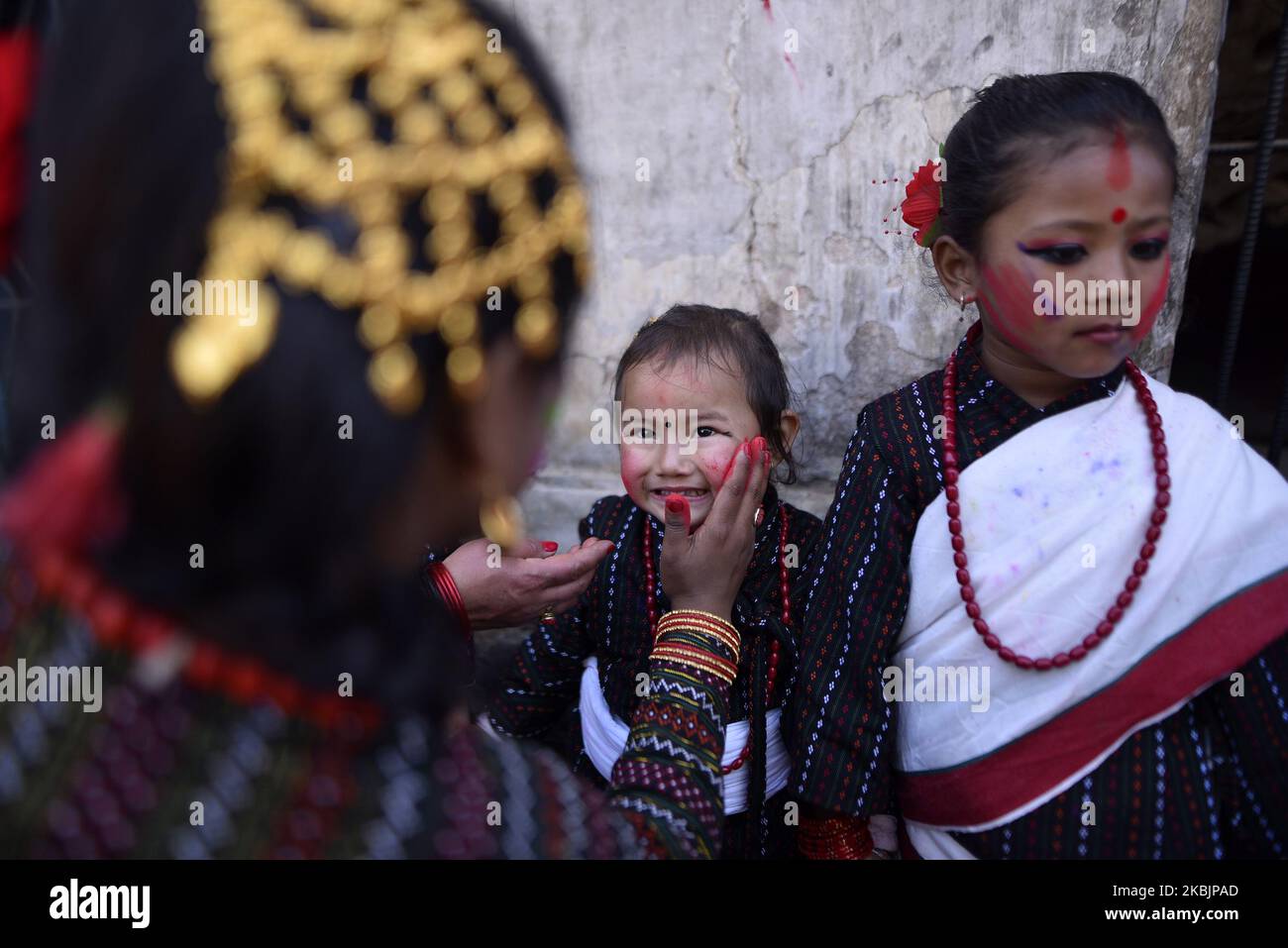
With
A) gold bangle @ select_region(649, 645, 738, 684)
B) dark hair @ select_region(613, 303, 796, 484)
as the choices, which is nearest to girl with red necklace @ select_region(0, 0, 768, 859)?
gold bangle @ select_region(649, 645, 738, 684)

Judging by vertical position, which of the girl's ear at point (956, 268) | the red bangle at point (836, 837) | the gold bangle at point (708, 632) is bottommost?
the red bangle at point (836, 837)

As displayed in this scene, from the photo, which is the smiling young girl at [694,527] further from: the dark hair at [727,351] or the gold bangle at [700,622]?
the gold bangle at [700,622]

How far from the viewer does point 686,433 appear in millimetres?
1998

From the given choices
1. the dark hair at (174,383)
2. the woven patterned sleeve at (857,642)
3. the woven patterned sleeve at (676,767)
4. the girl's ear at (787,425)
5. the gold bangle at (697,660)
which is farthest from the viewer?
the girl's ear at (787,425)

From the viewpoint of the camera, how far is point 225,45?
2.58ft

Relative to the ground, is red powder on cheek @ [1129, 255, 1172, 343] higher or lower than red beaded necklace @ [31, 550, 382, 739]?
higher

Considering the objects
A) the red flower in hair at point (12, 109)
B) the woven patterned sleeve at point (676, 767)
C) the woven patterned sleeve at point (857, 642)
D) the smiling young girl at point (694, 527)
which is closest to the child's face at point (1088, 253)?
the woven patterned sleeve at point (857, 642)

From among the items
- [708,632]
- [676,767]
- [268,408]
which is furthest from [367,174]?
[708,632]

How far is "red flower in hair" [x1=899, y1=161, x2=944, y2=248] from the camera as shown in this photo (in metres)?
1.87

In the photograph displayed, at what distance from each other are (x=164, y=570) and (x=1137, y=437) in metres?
1.57

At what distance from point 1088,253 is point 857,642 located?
0.77 metres

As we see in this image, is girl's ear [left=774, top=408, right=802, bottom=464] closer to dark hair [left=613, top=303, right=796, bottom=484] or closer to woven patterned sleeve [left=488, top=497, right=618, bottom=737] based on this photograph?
dark hair [left=613, top=303, right=796, bottom=484]

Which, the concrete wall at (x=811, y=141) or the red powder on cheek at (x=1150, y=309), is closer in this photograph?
the red powder on cheek at (x=1150, y=309)

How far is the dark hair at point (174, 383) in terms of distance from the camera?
0.77 m
